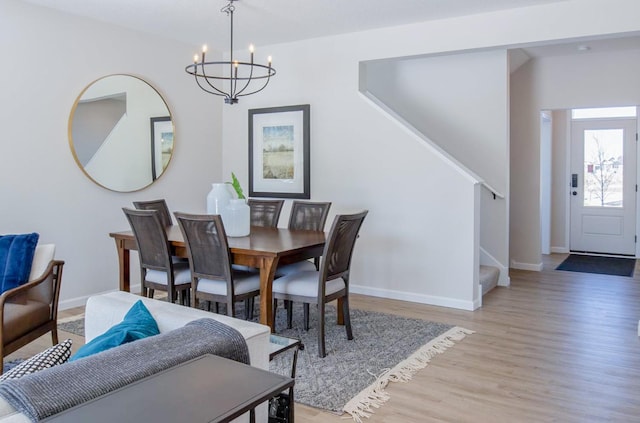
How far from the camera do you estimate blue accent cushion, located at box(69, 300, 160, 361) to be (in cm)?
156

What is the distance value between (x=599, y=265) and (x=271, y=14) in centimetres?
524

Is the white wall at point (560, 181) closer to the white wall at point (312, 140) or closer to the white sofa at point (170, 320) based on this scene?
the white wall at point (312, 140)

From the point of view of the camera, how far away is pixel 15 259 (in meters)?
3.15

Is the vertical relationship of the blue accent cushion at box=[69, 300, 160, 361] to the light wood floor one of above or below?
above

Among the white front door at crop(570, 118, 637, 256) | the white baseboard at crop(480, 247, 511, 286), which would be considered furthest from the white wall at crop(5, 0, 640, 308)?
the white front door at crop(570, 118, 637, 256)

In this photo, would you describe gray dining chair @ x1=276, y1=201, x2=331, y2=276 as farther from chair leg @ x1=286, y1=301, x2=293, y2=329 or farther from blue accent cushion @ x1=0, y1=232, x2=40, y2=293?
blue accent cushion @ x1=0, y1=232, x2=40, y2=293

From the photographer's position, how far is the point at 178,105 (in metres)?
5.56

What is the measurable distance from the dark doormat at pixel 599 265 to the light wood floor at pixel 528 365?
1277 mm

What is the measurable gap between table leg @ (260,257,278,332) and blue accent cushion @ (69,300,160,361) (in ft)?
4.81

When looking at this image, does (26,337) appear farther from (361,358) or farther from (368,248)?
(368,248)

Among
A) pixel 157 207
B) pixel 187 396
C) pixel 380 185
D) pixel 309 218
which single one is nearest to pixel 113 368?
pixel 187 396

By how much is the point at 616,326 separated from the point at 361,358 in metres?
2.19

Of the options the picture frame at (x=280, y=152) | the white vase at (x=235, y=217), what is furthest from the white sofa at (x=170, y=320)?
the picture frame at (x=280, y=152)

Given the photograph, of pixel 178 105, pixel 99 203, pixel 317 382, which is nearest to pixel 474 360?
pixel 317 382
